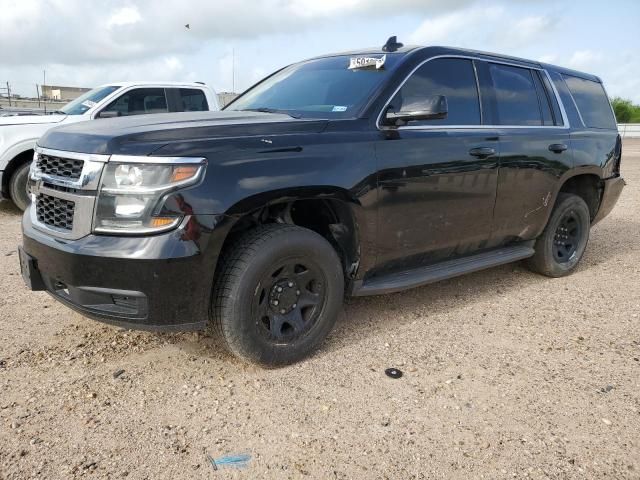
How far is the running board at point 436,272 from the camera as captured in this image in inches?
134

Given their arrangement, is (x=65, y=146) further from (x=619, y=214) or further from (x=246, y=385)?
(x=619, y=214)

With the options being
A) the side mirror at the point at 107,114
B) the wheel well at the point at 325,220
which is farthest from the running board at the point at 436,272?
the side mirror at the point at 107,114

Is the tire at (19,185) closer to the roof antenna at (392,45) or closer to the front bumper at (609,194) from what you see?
the roof antenna at (392,45)

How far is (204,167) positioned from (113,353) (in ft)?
4.58

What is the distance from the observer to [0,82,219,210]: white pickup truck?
699cm

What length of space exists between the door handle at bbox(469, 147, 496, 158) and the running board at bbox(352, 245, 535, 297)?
30.8 inches

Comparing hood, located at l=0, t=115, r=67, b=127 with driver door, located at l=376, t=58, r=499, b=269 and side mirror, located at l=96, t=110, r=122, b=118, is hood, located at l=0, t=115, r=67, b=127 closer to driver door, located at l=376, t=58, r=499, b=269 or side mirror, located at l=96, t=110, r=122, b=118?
Answer: side mirror, located at l=96, t=110, r=122, b=118

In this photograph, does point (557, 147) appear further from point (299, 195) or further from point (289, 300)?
point (289, 300)

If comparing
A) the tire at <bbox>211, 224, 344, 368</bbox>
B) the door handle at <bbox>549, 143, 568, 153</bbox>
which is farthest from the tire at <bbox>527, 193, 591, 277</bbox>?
the tire at <bbox>211, 224, 344, 368</bbox>

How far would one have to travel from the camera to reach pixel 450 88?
3799mm

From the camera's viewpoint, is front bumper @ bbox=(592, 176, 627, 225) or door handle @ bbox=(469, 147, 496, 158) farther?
front bumper @ bbox=(592, 176, 627, 225)

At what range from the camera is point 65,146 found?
9.17 feet

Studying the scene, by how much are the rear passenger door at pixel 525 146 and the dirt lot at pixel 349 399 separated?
750 millimetres

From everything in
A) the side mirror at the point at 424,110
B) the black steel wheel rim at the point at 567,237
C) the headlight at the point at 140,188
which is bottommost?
the black steel wheel rim at the point at 567,237
